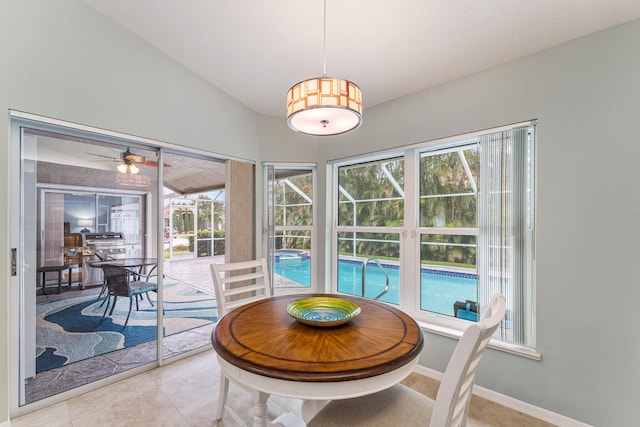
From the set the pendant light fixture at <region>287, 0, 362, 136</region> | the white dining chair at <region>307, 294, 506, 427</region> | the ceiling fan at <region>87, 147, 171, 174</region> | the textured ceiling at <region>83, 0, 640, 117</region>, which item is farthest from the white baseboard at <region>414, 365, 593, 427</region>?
the ceiling fan at <region>87, 147, 171, 174</region>

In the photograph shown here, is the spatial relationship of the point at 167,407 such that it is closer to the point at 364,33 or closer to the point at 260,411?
the point at 260,411

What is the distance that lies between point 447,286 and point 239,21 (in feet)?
9.01

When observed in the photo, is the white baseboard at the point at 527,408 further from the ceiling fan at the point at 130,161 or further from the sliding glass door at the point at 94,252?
the ceiling fan at the point at 130,161

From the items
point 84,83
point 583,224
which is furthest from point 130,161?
point 583,224

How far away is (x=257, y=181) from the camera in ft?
10.8

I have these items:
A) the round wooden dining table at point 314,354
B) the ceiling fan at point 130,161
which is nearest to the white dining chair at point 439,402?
the round wooden dining table at point 314,354

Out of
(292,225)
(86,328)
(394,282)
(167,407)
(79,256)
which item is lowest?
(167,407)

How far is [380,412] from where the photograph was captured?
1.24 m

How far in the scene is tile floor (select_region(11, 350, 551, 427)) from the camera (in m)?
1.85

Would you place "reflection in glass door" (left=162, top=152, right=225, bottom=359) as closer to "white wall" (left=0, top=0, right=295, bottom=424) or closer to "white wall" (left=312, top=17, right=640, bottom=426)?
"white wall" (left=0, top=0, right=295, bottom=424)

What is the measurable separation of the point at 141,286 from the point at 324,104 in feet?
7.77

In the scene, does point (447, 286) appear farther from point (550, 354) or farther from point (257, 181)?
Answer: point (257, 181)

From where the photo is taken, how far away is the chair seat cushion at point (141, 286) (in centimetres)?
253

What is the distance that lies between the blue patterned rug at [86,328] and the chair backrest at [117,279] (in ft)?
0.25
